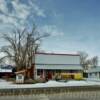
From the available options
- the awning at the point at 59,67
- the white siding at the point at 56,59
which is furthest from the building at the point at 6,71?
the awning at the point at 59,67

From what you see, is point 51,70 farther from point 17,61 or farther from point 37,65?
point 17,61

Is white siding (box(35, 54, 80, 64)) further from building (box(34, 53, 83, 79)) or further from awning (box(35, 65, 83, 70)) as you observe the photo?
awning (box(35, 65, 83, 70))

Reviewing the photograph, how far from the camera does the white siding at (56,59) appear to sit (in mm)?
48341

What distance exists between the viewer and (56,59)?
163 feet

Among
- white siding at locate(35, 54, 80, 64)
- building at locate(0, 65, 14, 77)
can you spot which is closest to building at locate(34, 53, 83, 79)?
white siding at locate(35, 54, 80, 64)

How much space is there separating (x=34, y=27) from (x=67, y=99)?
37.1m

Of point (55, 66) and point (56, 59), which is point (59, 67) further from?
point (56, 59)

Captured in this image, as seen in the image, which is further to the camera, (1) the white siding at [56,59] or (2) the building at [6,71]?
(2) the building at [6,71]

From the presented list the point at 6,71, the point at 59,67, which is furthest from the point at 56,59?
the point at 6,71

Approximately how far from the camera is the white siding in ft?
159

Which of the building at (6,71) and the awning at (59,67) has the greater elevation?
the awning at (59,67)

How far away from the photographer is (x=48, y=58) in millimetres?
48969

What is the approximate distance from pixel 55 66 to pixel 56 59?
63.3 inches

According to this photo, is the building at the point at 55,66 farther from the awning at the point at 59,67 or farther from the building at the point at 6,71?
the building at the point at 6,71
